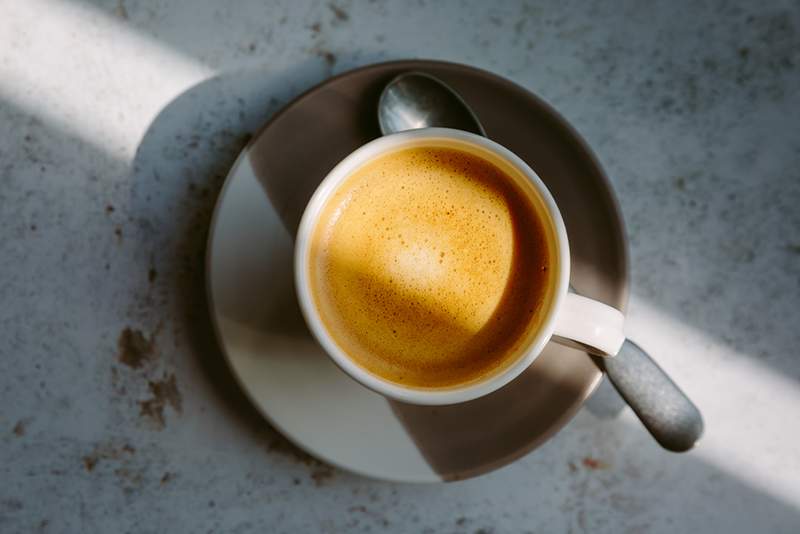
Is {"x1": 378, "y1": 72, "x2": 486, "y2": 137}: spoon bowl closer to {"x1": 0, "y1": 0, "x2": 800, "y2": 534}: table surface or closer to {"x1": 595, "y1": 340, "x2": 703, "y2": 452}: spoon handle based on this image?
{"x1": 0, "y1": 0, "x2": 800, "y2": 534}: table surface

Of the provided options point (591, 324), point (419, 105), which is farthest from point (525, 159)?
point (591, 324)

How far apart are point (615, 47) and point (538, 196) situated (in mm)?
391

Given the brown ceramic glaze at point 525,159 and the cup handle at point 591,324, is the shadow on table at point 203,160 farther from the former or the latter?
the cup handle at point 591,324

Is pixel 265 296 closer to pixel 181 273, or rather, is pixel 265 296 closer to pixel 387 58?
pixel 181 273

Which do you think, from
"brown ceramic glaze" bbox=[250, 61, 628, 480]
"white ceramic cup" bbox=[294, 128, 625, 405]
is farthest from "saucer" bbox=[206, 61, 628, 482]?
"white ceramic cup" bbox=[294, 128, 625, 405]

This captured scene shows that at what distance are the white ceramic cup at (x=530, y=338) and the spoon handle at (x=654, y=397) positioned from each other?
0.31 ft

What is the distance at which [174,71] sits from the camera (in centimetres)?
99

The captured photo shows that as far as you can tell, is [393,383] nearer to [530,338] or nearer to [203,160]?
[530,338]

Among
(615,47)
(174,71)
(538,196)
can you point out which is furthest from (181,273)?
(615,47)

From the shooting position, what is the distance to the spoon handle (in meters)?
0.83

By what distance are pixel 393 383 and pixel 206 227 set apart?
15.5 inches

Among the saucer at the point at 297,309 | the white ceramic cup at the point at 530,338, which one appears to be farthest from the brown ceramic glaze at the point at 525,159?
the white ceramic cup at the point at 530,338

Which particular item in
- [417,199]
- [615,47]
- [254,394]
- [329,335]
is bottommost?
[254,394]

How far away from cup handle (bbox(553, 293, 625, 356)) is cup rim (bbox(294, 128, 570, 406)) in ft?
0.04
